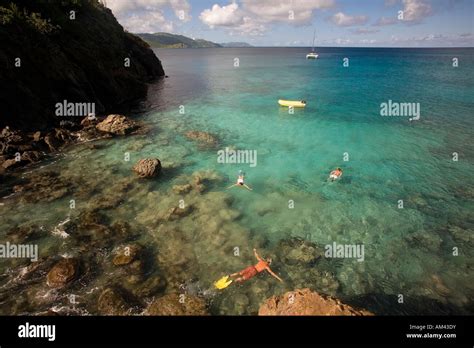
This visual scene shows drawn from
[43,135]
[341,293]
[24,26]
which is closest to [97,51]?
[24,26]

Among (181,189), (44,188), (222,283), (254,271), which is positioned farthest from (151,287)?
(44,188)

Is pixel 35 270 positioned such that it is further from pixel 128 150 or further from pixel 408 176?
pixel 408 176

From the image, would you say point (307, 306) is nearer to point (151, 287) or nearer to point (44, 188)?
point (151, 287)

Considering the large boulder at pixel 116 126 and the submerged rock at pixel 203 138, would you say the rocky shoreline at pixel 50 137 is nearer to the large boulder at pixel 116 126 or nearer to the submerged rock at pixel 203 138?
the large boulder at pixel 116 126

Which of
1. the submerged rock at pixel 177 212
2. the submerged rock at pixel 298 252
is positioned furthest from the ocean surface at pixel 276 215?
the submerged rock at pixel 177 212

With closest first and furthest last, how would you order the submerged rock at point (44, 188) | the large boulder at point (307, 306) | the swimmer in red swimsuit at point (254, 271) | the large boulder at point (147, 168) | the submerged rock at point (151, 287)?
the large boulder at point (307, 306) < the submerged rock at point (151, 287) < the swimmer in red swimsuit at point (254, 271) < the submerged rock at point (44, 188) < the large boulder at point (147, 168)

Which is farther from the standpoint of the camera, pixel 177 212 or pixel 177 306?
pixel 177 212
